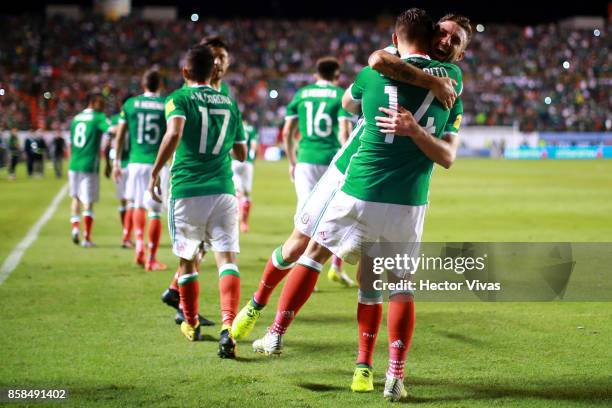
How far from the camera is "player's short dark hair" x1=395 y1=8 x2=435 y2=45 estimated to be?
4883 mm

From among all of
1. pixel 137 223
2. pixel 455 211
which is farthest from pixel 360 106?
pixel 455 211

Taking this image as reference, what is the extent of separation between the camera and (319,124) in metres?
9.52

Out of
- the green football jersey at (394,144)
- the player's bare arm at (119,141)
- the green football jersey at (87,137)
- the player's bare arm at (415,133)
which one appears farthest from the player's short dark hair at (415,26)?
the green football jersey at (87,137)

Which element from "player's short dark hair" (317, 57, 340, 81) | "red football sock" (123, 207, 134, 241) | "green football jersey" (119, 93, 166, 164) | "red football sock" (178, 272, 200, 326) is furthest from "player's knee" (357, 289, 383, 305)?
"red football sock" (123, 207, 134, 241)

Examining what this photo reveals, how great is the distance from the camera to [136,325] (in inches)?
282

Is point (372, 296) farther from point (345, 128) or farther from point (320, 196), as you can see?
point (345, 128)

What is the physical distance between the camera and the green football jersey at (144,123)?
10531 millimetres

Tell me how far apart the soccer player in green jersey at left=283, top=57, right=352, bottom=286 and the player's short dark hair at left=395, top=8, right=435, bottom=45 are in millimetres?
4392

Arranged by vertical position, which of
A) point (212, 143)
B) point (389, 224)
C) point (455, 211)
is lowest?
point (455, 211)

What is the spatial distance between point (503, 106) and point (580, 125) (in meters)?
5.12

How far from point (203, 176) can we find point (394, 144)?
1906 millimetres

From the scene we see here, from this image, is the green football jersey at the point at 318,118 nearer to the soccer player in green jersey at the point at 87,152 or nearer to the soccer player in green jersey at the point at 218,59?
the soccer player in green jersey at the point at 218,59

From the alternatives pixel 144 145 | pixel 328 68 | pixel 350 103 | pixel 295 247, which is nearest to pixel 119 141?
pixel 144 145

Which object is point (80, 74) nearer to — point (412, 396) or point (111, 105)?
point (111, 105)
